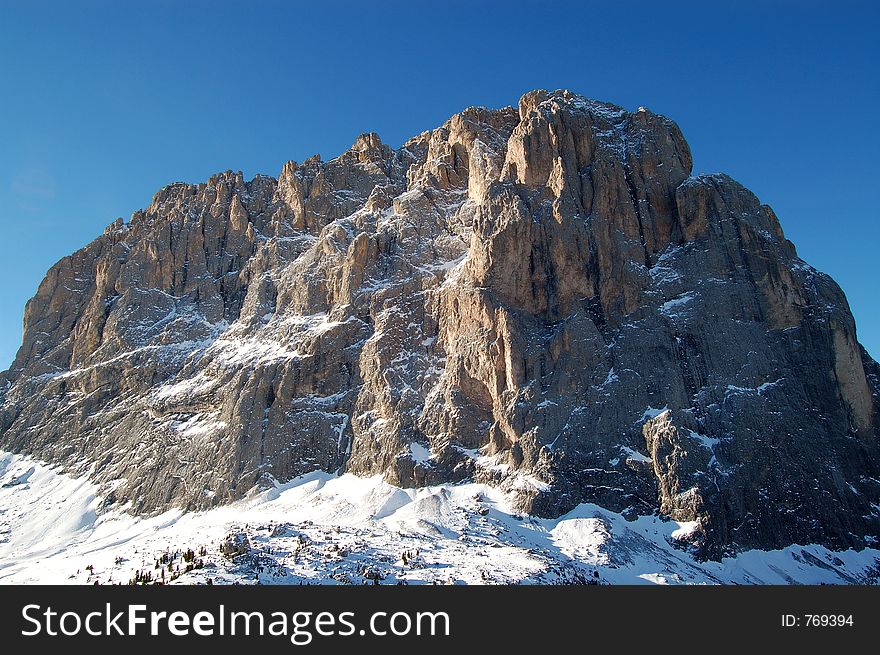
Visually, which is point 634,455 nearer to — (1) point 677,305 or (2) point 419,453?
(1) point 677,305

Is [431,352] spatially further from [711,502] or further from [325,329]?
[711,502]

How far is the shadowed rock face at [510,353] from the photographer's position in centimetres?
9131

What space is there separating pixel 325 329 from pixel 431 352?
1998cm

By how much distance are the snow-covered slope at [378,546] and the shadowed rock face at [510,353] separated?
3.27 meters

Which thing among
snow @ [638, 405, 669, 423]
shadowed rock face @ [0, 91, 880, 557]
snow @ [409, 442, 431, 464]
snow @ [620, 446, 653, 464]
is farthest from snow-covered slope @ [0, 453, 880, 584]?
snow @ [638, 405, 669, 423]

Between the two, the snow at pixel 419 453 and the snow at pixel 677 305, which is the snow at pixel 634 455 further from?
the snow at pixel 419 453

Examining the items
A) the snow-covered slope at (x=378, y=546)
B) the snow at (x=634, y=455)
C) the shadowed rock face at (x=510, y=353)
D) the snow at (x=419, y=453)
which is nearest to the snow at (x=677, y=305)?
the shadowed rock face at (x=510, y=353)

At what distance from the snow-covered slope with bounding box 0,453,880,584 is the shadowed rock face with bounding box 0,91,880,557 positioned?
129 inches

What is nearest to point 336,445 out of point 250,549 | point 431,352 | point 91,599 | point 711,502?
point 431,352

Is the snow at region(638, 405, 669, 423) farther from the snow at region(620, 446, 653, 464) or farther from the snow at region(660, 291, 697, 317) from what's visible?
the snow at region(660, 291, 697, 317)

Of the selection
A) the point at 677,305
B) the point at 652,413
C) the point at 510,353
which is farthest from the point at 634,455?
the point at 677,305

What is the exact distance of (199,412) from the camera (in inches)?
4727

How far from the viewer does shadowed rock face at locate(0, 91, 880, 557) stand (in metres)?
91.3

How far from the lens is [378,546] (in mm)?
75812
